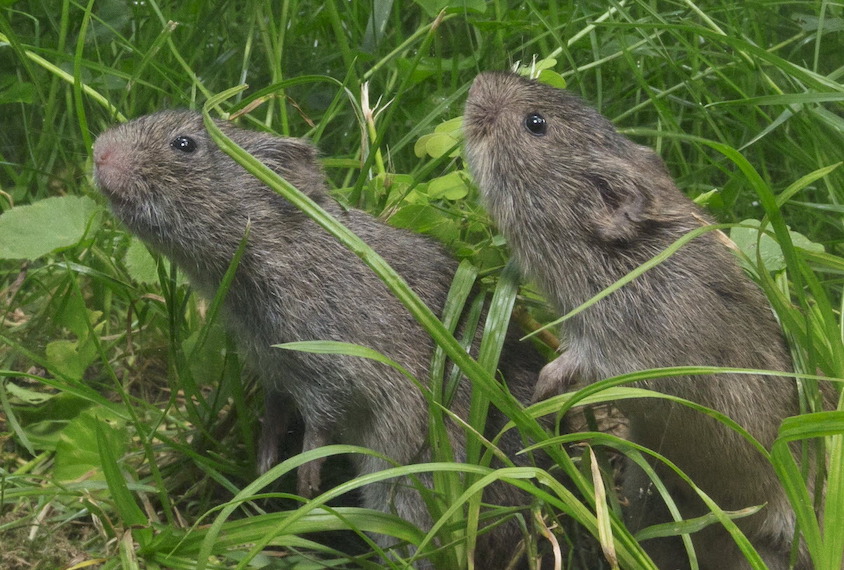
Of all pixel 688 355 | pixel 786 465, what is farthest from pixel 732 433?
pixel 786 465

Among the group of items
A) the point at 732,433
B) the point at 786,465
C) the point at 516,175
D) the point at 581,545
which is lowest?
the point at 581,545

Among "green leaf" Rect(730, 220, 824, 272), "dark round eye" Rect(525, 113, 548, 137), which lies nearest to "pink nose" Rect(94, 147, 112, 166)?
"dark round eye" Rect(525, 113, 548, 137)

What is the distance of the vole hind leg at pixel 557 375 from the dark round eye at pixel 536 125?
2.40 feet

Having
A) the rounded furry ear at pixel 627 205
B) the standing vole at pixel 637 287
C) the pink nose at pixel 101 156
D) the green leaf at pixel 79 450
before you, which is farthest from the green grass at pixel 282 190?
the pink nose at pixel 101 156

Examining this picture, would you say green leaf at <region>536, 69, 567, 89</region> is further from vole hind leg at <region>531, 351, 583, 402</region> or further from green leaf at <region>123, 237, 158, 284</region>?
green leaf at <region>123, 237, 158, 284</region>

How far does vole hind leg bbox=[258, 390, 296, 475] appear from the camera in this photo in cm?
350

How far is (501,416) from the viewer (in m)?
3.39

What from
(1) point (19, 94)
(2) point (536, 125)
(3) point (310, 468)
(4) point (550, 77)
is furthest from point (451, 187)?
(1) point (19, 94)

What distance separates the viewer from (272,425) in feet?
11.6

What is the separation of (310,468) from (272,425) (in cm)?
31

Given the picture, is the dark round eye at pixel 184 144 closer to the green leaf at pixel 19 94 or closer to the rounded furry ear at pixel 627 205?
the rounded furry ear at pixel 627 205

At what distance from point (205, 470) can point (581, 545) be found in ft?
4.23

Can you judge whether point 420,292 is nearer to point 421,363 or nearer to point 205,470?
point 421,363

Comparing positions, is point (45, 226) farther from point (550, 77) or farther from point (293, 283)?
point (550, 77)
